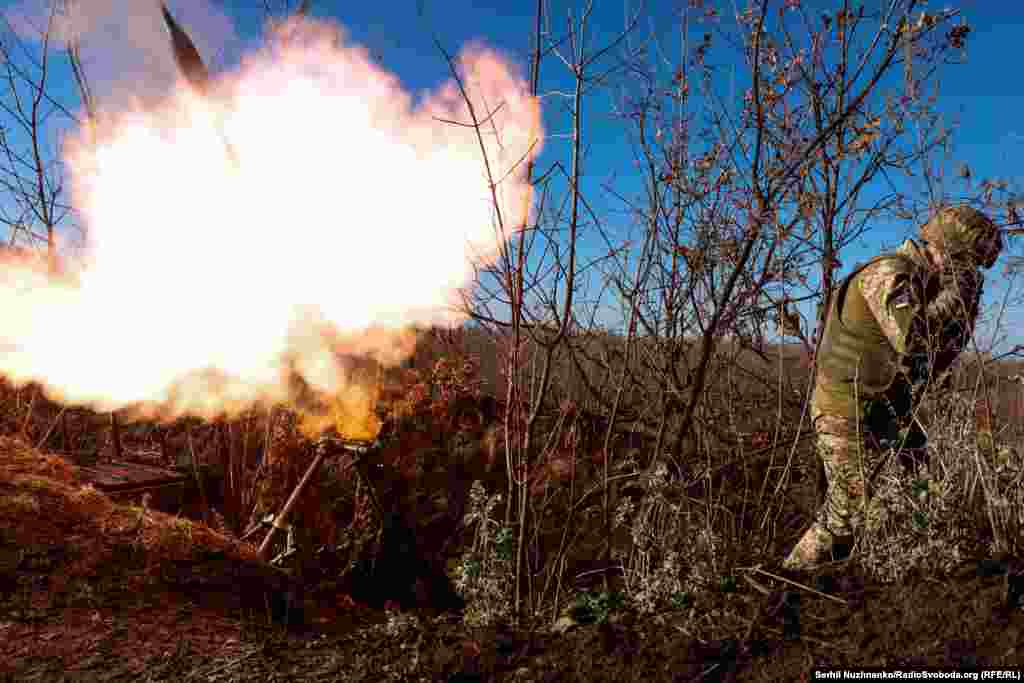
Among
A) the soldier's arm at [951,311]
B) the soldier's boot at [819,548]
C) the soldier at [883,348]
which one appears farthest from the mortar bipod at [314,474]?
the soldier's arm at [951,311]

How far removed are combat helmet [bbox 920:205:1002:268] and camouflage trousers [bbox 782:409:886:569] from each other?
909 mm

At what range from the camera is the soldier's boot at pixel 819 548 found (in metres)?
2.92

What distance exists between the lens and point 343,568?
582 centimetres

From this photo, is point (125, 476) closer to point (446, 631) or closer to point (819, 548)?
point (446, 631)

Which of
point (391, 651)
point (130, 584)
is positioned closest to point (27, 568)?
point (130, 584)

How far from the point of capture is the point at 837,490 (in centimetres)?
313

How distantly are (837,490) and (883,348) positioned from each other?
2.46ft

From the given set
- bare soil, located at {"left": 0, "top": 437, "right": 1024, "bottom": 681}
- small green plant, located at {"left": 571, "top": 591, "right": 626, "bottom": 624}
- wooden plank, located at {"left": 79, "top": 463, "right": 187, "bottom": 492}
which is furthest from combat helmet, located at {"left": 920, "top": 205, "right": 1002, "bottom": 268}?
wooden plank, located at {"left": 79, "top": 463, "right": 187, "bottom": 492}

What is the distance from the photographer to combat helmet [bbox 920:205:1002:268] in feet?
8.62

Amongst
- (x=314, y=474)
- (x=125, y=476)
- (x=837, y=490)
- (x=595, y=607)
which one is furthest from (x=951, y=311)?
(x=125, y=476)

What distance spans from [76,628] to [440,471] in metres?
3.92

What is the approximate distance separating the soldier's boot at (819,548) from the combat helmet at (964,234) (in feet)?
4.49

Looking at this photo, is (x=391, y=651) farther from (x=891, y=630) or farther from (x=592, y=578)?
(x=592, y=578)

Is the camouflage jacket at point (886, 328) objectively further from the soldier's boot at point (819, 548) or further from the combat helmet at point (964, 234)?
A: the soldier's boot at point (819, 548)
